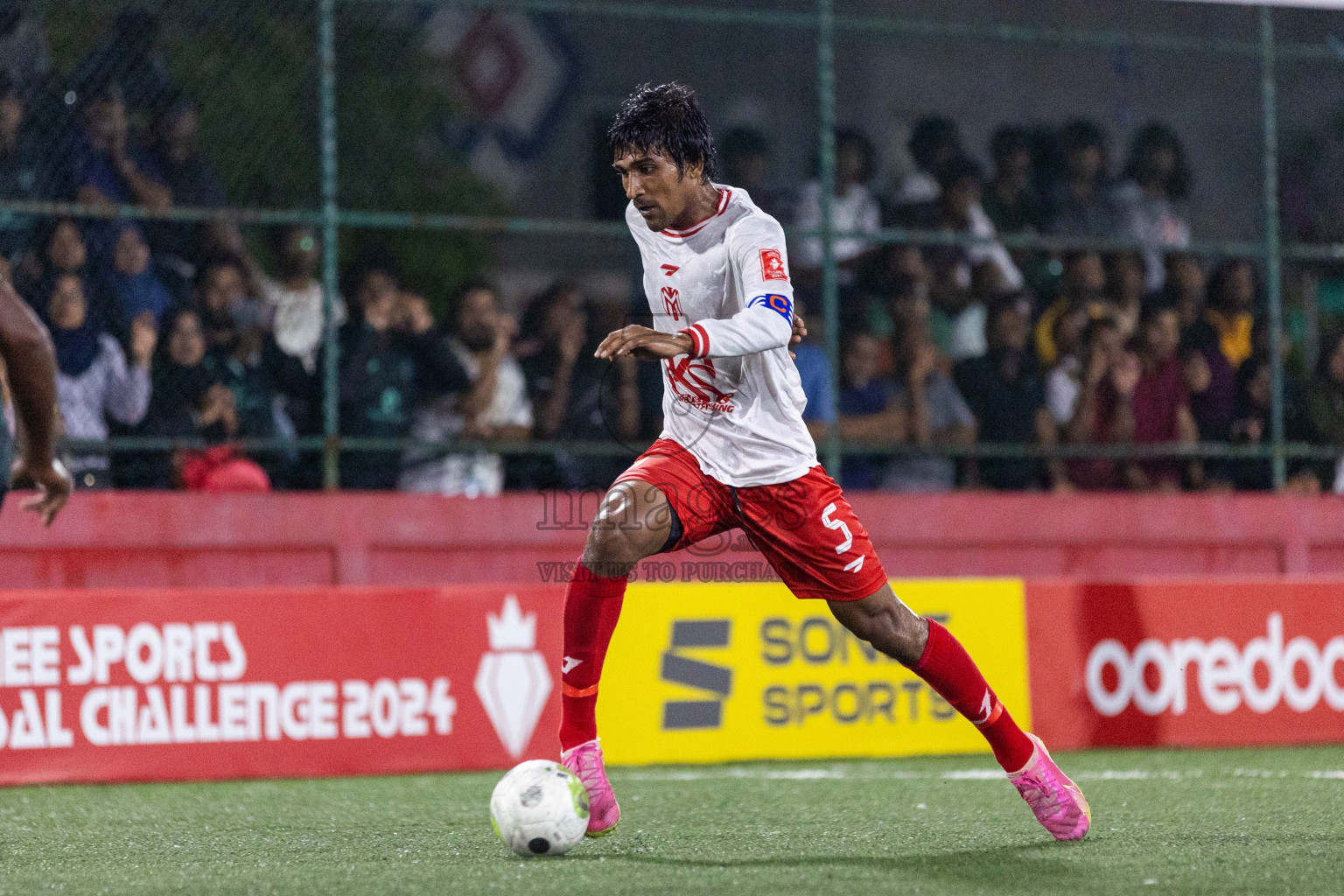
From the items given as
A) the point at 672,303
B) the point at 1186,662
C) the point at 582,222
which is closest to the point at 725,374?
the point at 672,303

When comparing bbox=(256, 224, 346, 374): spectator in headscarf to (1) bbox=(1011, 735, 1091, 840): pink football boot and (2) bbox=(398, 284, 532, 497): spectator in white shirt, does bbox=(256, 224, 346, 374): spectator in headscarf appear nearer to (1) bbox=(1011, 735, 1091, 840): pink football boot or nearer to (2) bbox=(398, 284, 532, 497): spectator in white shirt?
(2) bbox=(398, 284, 532, 497): spectator in white shirt

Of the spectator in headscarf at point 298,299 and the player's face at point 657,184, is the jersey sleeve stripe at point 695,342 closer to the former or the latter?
the player's face at point 657,184

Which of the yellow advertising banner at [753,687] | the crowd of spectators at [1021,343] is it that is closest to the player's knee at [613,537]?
the yellow advertising banner at [753,687]

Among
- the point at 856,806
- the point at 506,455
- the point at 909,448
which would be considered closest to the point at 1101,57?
the point at 909,448

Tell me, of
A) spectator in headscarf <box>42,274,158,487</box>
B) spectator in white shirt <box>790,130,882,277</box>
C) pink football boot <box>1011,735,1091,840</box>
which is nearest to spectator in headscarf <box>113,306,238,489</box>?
spectator in headscarf <box>42,274,158,487</box>

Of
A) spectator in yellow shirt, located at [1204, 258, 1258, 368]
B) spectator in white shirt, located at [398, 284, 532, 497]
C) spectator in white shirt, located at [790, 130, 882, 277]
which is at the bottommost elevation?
spectator in white shirt, located at [398, 284, 532, 497]

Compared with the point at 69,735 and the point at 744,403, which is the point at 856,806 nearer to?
the point at 744,403

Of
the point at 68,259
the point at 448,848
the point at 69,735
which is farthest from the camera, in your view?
the point at 68,259

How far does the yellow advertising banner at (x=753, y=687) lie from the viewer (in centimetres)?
779

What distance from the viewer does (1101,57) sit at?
53.0 ft

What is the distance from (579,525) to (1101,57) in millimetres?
9188

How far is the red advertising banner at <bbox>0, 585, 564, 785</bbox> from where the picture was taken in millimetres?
7230

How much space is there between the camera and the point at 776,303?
184 inches

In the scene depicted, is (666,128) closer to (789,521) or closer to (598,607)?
(789,521)
